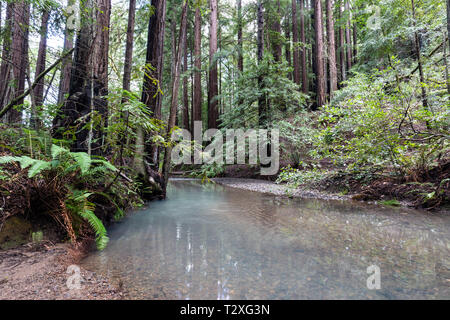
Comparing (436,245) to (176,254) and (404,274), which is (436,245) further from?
(176,254)

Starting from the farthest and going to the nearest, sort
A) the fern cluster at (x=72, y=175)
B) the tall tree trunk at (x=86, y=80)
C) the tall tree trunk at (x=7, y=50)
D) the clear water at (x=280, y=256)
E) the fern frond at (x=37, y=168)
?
the tall tree trunk at (x=86, y=80) < the tall tree trunk at (x=7, y=50) < the fern cluster at (x=72, y=175) < the fern frond at (x=37, y=168) < the clear water at (x=280, y=256)

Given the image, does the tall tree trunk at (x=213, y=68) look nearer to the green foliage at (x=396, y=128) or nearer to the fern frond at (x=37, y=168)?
the green foliage at (x=396, y=128)

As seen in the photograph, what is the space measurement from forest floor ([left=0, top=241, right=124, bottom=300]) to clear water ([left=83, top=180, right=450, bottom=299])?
0.14 m

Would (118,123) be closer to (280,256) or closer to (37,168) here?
(37,168)

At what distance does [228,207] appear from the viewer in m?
4.99

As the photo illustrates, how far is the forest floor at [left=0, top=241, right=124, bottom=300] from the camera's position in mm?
1510

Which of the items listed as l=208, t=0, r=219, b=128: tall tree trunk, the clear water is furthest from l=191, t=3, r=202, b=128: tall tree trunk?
the clear water

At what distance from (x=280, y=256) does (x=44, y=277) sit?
193 centimetres

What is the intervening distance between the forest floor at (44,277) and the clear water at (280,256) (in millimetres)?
136

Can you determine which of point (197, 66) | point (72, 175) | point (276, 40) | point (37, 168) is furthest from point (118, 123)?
point (197, 66)

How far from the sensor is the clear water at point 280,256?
163 centimetres

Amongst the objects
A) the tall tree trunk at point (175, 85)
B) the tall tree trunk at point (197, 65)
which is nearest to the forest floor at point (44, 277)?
the tall tree trunk at point (175, 85)
